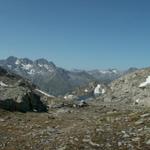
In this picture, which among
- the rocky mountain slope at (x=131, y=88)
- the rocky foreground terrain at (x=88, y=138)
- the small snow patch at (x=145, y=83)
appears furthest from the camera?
the small snow patch at (x=145, y=83)

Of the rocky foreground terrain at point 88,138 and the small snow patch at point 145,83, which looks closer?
the rocky foreground terrain at point 88,138

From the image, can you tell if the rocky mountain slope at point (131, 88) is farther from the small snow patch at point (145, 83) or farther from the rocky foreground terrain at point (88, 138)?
the rocky foreground terrain at point (88, 138)

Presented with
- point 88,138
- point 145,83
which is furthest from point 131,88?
point 88,138

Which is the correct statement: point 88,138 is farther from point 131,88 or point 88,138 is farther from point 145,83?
point 131,88

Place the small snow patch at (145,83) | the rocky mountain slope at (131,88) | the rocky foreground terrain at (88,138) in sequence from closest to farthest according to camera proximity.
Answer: the rocky foreground terrain at (88,138) → the rocky mountain slope at (131,88) → the small snow patch at (145,83)

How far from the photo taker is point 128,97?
442 feet

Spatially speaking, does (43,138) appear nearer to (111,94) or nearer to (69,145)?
(69,145)

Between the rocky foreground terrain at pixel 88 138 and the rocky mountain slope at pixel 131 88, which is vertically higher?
the rocky mountain slope at pixel 131 88

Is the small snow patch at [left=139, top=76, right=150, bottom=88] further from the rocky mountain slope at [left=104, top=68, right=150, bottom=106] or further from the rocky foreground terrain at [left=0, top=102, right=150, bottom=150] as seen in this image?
the rocky foreground terrain at [left=0, top=102, right=150, bottom=150]

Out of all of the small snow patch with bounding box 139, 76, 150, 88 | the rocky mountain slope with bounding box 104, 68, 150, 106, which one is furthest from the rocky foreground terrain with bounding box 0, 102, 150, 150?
the small snow patch with bounding box 139, 76, 150, 88

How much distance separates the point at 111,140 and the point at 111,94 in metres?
130

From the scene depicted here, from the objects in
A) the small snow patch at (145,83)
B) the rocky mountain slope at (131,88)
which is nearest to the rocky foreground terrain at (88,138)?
the rocky mountain slope at (131,88)

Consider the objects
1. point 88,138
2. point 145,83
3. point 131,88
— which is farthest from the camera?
point 131,88

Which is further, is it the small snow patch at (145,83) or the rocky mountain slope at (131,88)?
the small snow patch at (145,83)
